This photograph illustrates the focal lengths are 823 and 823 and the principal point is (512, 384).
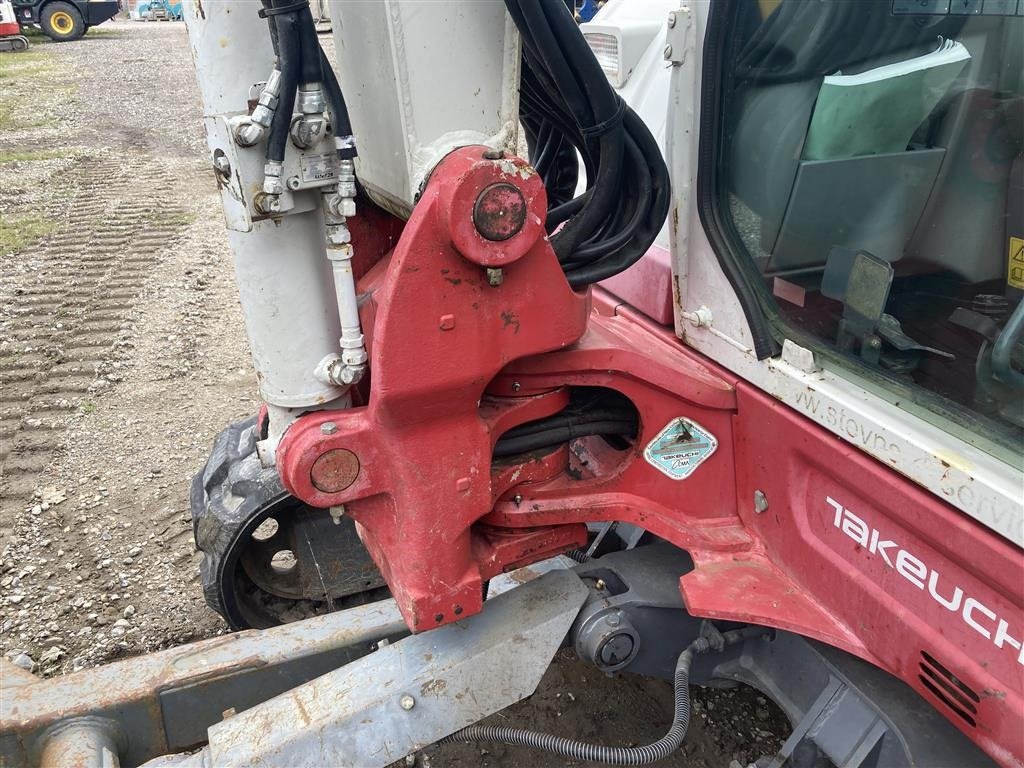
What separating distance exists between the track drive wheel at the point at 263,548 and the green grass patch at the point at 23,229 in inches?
189

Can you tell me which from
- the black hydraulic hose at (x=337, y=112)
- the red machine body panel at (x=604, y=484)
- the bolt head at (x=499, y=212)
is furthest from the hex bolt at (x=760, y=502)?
the black hydraulic hose at (x=337, y=112)

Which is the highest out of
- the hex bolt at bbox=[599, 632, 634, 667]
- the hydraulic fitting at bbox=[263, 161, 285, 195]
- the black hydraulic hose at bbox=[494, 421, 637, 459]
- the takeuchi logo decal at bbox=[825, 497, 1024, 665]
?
the hydraulic fitting at bbox=[263, 161, 285, 195]

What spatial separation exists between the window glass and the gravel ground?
4.96 feet

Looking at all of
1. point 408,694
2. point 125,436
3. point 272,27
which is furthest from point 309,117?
point 125,436

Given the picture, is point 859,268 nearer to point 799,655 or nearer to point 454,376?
point 454,376

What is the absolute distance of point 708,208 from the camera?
1798mm

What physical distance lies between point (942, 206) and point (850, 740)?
1164 mm

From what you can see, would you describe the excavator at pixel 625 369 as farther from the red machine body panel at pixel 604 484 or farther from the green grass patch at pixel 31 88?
the green grass patch at pixel 31 88

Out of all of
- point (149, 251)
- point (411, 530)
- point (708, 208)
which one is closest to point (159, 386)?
point (149, 251)

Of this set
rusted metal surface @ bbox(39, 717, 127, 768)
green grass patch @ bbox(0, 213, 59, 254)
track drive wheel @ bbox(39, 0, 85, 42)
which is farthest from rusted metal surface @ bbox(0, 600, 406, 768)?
track drive wheel @ bbox(39, 0, 85, 42)

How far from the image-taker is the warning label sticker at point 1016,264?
1.71 m

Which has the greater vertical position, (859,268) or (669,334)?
(859,268)

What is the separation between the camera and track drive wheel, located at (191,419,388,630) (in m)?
2.39

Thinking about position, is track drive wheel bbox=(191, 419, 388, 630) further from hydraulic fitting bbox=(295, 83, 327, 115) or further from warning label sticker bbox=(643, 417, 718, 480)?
hydraulic fitting bbox=(295, 83, 327, 115)
